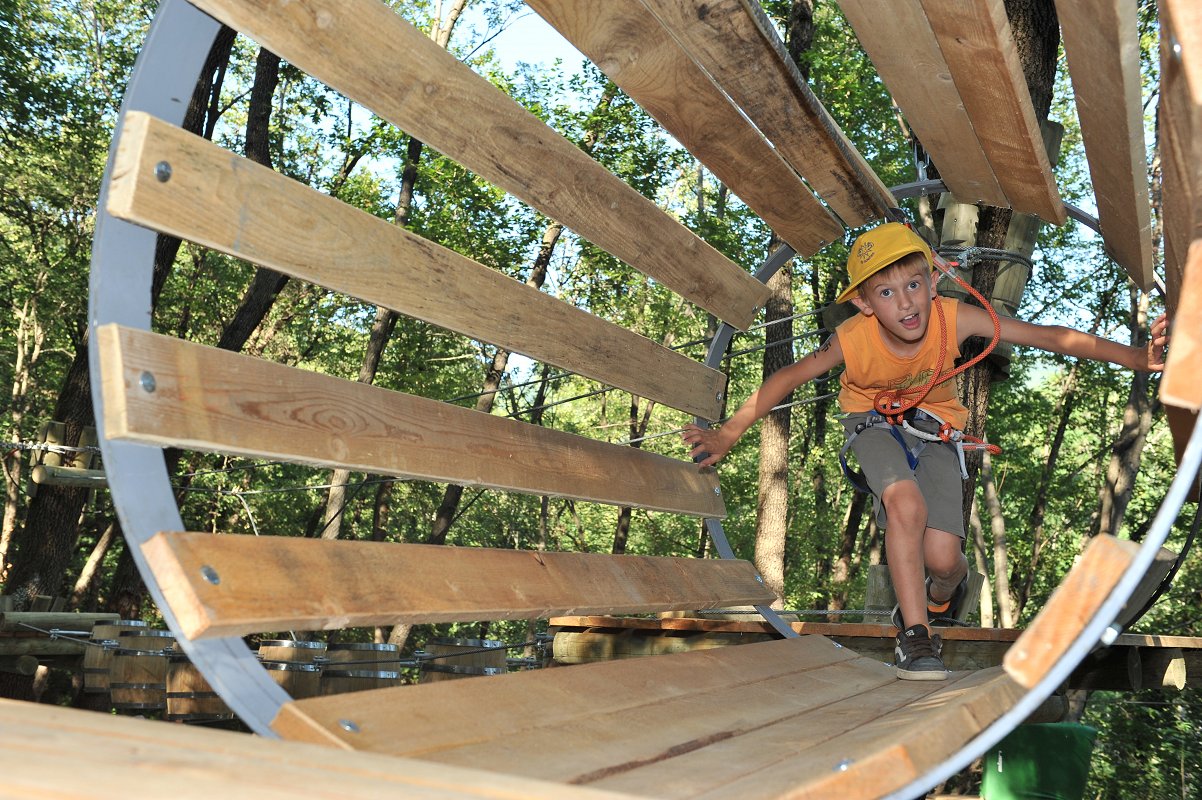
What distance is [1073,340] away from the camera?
396 cm

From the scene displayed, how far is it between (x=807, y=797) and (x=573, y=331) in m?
2.17

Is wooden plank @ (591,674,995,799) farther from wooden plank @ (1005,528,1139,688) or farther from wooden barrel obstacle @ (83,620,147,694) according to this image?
wooden barrel obstacle @ (83,620,147,694)

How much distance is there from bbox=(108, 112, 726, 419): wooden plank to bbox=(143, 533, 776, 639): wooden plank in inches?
21.6

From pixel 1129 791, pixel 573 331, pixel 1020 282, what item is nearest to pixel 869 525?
pixel 1129 791

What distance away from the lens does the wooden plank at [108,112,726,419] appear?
6.22 feet

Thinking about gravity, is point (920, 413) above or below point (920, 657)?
above

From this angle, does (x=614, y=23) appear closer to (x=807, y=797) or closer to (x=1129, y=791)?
(x=807, y=797)

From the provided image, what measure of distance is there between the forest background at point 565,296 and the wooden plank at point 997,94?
9549mm

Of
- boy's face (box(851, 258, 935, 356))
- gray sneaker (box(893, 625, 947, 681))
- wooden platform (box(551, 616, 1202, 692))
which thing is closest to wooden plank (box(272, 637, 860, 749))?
gray sneaker (box(893, 625, 947, 681))

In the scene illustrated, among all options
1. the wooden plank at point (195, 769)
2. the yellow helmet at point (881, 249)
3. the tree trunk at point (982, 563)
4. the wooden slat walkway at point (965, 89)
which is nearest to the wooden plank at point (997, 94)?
the wooden slat walkway at point (965, 89)

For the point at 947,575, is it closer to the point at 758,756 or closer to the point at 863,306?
the point at 863,306

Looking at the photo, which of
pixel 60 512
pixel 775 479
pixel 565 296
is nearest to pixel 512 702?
pixel 60 512

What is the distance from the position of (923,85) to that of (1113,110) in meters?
0.66

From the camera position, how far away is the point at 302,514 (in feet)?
80.5
